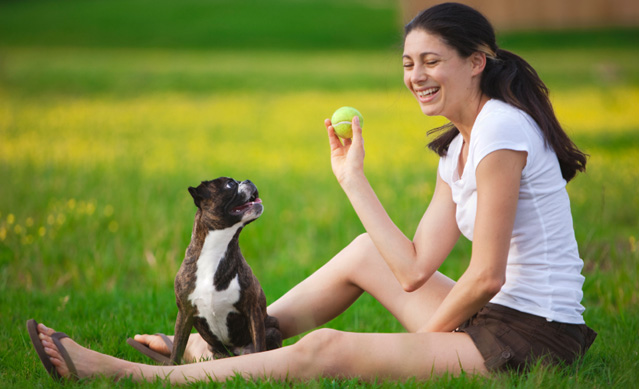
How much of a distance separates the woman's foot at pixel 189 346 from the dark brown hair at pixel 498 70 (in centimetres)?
197

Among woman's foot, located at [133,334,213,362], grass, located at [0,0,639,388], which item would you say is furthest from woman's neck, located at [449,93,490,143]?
woman's foot, located at [133,334,213,362]

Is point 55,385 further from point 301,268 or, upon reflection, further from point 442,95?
point 301,268

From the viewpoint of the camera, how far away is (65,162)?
27.9 feet

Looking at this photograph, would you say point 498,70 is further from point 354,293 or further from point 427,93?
point 354,293

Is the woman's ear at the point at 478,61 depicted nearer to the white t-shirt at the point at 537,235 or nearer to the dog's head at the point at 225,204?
the white t-shirt at the point at 537,235

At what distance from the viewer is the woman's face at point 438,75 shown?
3305 mm

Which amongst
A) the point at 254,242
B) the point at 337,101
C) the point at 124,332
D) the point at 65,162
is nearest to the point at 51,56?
the point at 337,101

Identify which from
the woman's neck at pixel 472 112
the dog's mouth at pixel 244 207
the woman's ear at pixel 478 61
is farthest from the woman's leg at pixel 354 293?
the woman's ear at pixel 478 61

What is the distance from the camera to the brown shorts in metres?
3.17

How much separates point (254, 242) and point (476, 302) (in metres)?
3.28

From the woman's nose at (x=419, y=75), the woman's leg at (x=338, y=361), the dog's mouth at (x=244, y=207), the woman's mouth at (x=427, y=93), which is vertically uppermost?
the woman's nose at (x=419, y=75)

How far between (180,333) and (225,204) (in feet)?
2.22

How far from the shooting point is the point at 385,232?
338 cm

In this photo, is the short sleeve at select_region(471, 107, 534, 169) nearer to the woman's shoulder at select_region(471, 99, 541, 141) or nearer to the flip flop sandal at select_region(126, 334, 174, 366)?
the woman's shoulder at select_region(471, 99, 541, 141)
